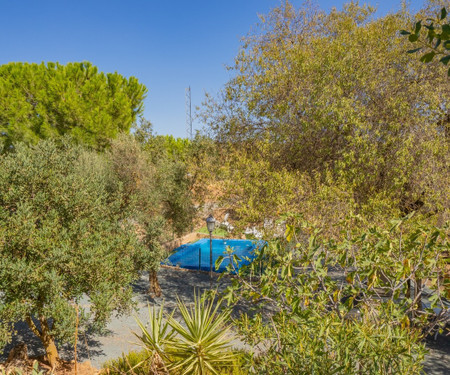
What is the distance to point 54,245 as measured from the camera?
6770mm

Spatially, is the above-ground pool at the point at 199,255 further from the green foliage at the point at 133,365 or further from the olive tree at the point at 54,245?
the olive tree at the point at 54,245

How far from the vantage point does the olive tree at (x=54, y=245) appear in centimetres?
647

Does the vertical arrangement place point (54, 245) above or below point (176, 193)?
below

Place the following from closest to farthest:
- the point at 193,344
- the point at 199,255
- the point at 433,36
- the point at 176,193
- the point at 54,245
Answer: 1. the point at 433,36
2. the point at 193,344
3. the point at 54,245
4. the point at 176,193
5. the point at 199,255

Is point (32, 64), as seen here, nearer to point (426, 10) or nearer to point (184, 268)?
point (184, 268)

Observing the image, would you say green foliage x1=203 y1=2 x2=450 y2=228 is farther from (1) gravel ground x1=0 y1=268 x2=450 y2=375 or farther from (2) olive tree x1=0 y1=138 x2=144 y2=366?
(2) olive tree x1=0 y1=138 x2=144 y2=366

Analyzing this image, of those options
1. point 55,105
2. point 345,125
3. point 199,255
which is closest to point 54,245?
point 345,125

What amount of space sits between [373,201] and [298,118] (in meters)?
4.44

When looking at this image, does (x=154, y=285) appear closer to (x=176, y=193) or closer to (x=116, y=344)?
(x=116, y=344)

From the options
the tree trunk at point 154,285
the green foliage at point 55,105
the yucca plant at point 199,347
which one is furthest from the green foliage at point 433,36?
the green foliage at point 55,105

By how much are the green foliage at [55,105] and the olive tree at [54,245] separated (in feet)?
73.0

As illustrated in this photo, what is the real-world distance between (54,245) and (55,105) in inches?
1026

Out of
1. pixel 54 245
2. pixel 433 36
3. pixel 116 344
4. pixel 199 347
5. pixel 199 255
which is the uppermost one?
pixel 433 36

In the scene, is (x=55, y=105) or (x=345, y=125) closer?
(x=345, y=125)
